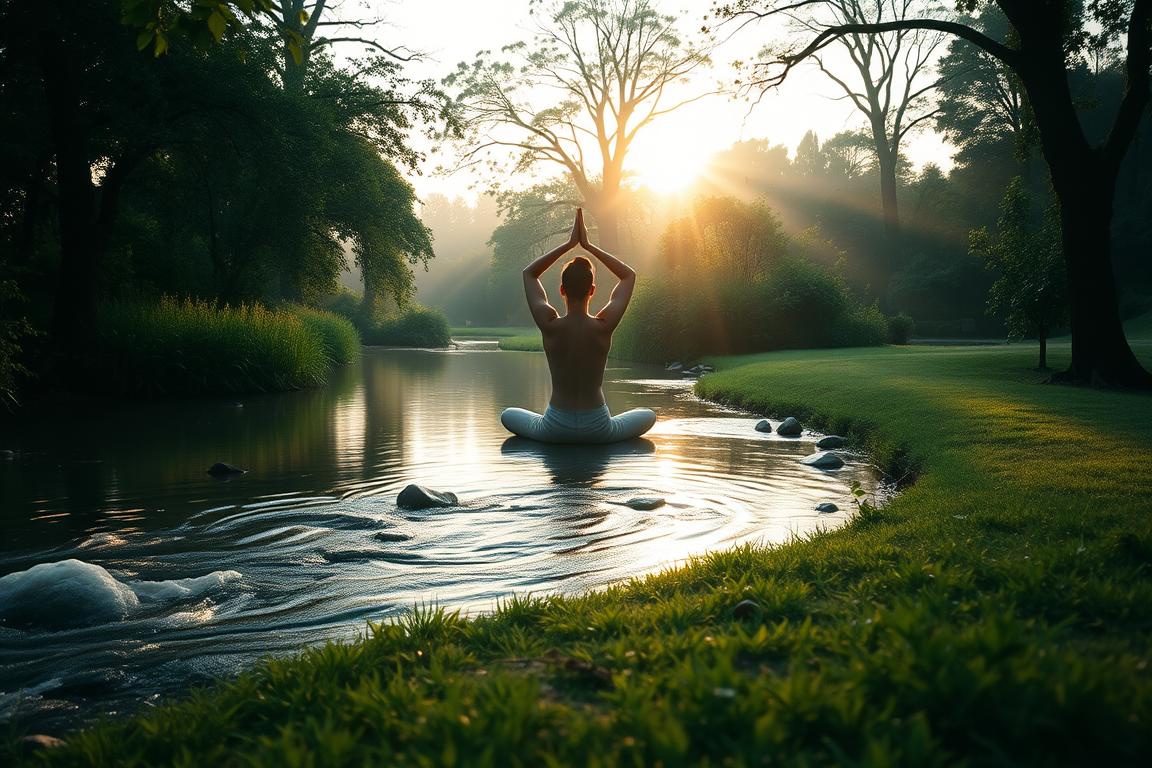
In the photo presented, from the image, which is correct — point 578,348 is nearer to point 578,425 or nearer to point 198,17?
point 578,425

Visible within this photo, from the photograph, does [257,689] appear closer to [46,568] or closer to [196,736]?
[196,736]

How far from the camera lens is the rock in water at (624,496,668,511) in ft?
22.2

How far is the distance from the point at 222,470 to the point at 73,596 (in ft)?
14.2

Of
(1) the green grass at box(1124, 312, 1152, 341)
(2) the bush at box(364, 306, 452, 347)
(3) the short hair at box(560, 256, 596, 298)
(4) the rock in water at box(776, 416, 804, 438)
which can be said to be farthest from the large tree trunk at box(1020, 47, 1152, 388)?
(2) the bush at box(364, 306, 452, 347)

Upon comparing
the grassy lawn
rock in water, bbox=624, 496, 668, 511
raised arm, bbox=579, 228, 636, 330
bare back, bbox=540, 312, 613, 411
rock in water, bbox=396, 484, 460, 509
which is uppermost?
raised arm, bbox=579, 228, 636, 330

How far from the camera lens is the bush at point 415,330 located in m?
46.3

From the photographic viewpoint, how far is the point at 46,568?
Result: 444 centimetres

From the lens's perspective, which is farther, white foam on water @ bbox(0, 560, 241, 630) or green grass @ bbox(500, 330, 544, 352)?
green grass @ bbox(500, 330, 544, 352)

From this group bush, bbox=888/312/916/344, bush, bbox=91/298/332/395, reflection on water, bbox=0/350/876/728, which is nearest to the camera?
reflection on water, bbox=0/350/876/728

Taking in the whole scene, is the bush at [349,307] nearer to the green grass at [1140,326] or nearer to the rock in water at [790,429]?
the green grass at [1140,326]

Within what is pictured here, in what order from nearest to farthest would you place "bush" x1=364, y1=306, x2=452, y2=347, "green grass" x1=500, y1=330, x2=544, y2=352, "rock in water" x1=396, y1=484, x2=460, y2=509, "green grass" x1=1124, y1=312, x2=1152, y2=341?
"rock in water" x1=396, y1=484, x2=460, y2=509 < "green grass" x1=1124, y1=312, x2=1152, y2=341 < "green grass" x1=500, y1=330, x2=544, y2=352 < "bush" x1=364, y1=306, x2=452, y2=347

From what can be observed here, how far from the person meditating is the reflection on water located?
351 millimetres

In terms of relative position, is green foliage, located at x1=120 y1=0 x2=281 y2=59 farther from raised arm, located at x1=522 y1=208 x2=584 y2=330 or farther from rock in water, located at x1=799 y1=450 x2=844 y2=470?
rock in water, located at x1=799 y1=450 x2=844 y2=470

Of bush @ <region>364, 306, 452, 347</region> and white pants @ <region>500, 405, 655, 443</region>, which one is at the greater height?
bush @ <region>364, 306, 452, 347</region>
